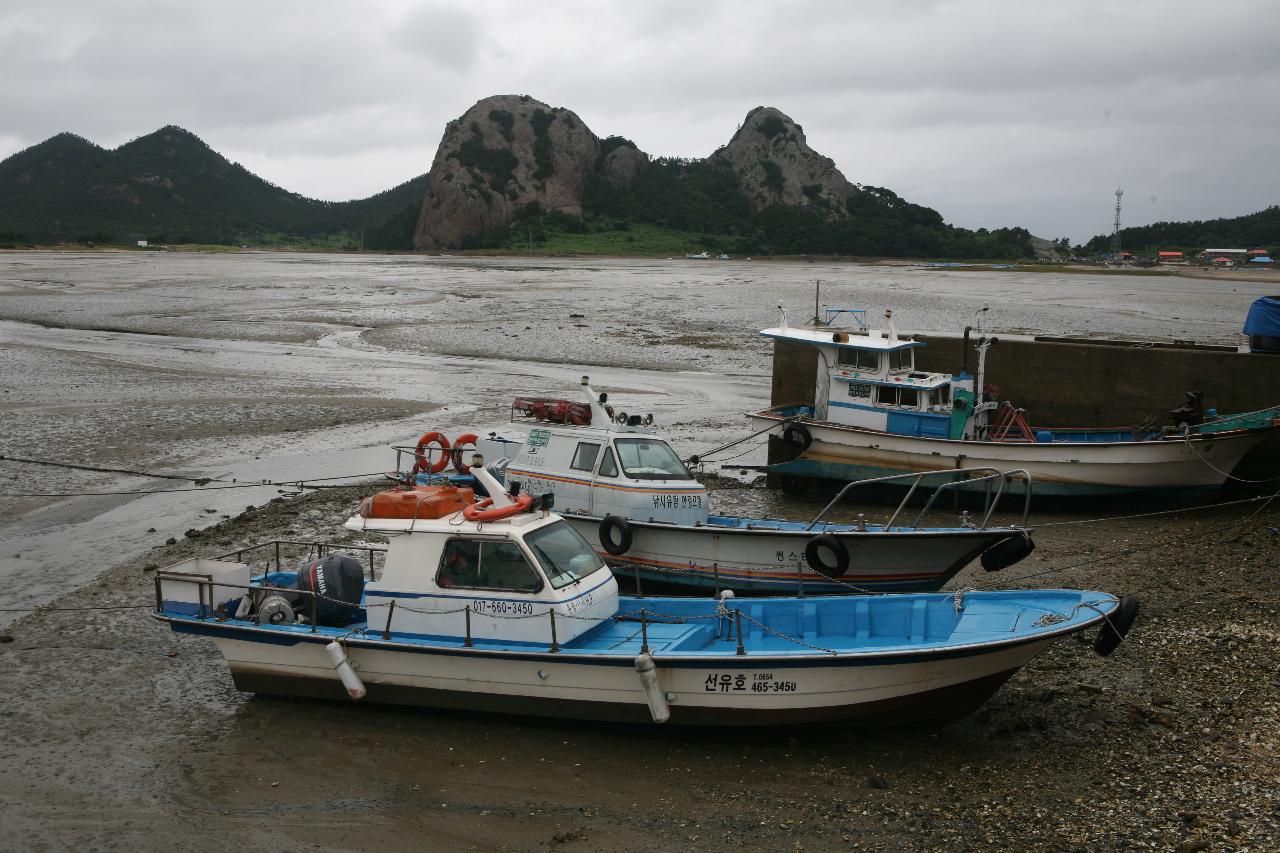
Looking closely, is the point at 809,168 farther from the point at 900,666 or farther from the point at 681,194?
the point at 900,666

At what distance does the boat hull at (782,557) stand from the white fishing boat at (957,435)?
19.8 ft

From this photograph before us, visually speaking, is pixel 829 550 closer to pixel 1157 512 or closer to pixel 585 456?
pixel 585 456

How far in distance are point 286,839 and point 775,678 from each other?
416 centimetres

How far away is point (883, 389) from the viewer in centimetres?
1930

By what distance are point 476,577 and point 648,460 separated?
14.9 feet

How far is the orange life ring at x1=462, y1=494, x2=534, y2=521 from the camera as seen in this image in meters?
10.2

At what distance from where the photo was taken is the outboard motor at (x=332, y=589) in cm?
1085

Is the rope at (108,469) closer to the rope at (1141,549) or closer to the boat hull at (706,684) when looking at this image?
the boat hull at (706,684)

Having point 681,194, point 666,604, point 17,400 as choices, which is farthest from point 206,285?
point 681,194

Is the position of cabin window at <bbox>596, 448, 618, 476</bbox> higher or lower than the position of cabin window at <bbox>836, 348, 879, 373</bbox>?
lower

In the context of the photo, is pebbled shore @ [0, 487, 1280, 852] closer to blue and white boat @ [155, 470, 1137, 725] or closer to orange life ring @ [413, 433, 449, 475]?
blue and white boat @ [155, 470, 1137, 725]

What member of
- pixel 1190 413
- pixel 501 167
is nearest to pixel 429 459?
pixel 1190 413

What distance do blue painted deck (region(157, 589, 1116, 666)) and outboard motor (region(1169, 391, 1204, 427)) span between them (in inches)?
392

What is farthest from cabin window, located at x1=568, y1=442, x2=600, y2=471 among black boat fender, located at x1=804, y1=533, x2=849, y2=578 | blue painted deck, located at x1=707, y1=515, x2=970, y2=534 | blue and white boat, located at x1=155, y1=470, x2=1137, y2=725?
blue and white boat, located at x1=155, y1=470, x2=1137, y2=725
